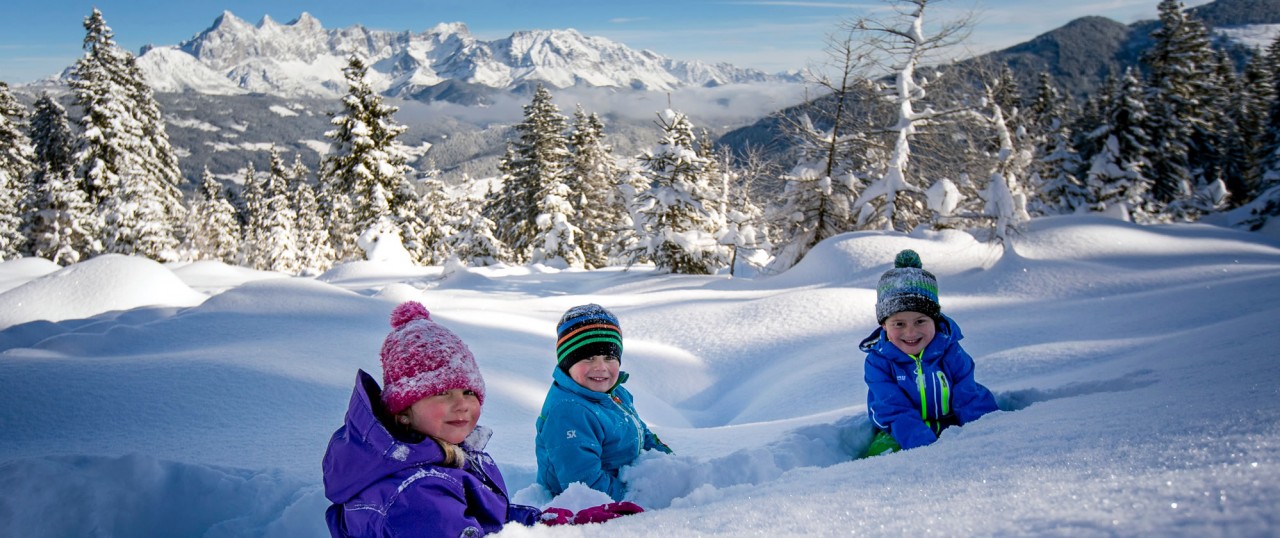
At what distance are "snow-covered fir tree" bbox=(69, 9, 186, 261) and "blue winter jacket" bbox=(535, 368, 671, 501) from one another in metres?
30.6

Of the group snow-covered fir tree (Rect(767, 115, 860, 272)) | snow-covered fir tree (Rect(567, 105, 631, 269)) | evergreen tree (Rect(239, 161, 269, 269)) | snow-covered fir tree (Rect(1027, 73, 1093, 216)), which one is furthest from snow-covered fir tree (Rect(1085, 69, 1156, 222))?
evergreen tree (Rect(239, 161, 269, 269))

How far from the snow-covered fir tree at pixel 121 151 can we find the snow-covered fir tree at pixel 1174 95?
142 feet

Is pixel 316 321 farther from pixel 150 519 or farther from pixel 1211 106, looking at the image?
pixel 1211 106

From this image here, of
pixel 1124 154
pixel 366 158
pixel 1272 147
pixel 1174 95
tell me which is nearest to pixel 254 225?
pixel 366 158

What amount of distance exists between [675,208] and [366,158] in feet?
44.6

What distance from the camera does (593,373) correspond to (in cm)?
313

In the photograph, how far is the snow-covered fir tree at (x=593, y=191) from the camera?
3045cm

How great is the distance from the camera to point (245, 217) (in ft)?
170

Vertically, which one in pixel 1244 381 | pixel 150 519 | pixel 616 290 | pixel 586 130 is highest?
pixel 586 130

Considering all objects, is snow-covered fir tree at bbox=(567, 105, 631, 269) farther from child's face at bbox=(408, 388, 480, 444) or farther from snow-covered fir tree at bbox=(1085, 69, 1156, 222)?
child's face at bbox=(408, 388, 480, 444)

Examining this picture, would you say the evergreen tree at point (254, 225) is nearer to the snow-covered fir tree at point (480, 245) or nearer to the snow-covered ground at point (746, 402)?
the snow-covered fir tree at point (480, 245)

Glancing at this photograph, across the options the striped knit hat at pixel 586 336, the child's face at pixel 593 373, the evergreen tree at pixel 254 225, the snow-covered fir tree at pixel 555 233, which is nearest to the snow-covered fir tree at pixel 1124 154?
the snow-covered fir tree at pixel 555 233

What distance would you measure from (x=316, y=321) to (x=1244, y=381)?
277 inches

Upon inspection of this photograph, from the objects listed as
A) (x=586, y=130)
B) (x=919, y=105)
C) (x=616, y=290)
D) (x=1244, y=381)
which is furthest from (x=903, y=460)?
(x=586, y=130)
